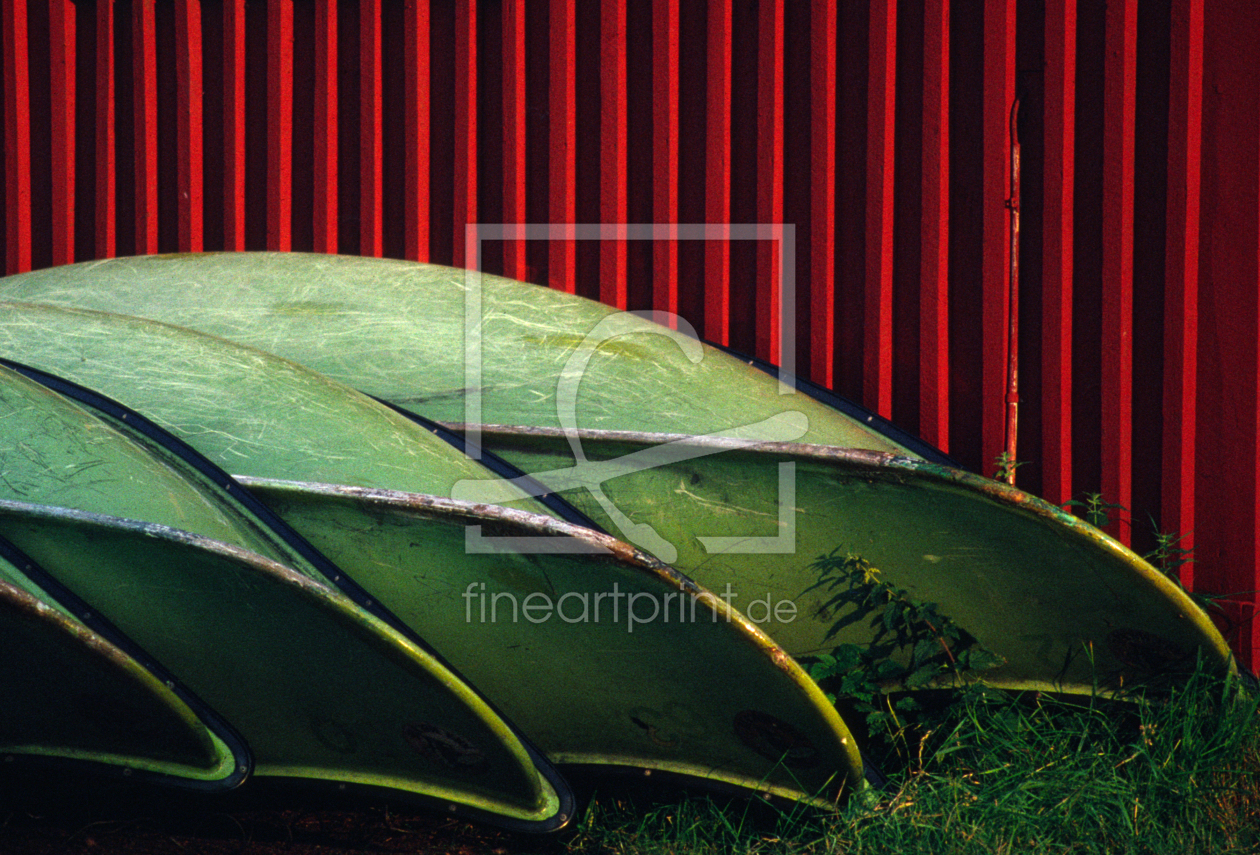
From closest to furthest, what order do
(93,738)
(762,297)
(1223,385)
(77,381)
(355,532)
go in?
(93,738) → (355,532) → (77,381) → (1223,385) → (762,297)

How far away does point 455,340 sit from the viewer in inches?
109

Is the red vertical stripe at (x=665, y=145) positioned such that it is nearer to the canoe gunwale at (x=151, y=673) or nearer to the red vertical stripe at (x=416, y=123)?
the red vertical stripe at (x=416, y=123)

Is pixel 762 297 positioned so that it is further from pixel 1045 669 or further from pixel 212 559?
pixel 212 559

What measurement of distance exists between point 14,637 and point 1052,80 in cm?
316

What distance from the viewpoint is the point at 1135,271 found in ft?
9.52

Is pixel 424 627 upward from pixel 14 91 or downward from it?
downward

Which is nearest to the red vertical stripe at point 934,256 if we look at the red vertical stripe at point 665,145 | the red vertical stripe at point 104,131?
the red vertical stripe at point 665,145

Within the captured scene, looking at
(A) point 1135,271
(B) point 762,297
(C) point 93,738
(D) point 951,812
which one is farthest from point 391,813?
(A) point 1135,271

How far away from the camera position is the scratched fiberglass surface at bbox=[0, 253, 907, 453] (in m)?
2.58

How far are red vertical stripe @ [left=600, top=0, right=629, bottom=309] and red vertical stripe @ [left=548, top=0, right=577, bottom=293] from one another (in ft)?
0.37

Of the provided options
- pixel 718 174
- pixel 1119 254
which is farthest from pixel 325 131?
pixel 1119 254

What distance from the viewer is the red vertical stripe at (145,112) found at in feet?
11.5

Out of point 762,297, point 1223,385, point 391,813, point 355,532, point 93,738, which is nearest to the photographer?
point 93,738

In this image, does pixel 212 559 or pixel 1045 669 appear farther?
pixel 1045 669
